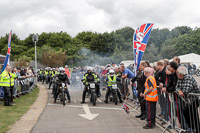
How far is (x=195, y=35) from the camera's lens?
63344 millimetres

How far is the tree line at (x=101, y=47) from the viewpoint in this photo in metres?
63.4

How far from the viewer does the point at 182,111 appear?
606 cm

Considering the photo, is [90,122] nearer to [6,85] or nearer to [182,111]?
[182,111]

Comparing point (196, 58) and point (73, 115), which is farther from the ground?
point (196, 58)

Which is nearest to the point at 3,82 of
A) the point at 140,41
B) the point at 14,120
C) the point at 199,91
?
the point at 14,120

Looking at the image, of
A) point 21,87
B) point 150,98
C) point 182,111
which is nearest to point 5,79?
point 21,87

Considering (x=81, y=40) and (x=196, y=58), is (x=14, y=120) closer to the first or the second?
(x=196, y=58)

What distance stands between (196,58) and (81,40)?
52.9m

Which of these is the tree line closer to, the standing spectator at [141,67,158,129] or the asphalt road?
the asphalt road

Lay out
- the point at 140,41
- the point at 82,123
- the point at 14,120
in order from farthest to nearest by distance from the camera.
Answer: the point at 140,41 → the point at 14,120 → the point at 82,123

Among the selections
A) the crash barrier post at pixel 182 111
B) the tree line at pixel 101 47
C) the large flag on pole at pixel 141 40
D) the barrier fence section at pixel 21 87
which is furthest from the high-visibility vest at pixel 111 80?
the tree line at pixel 101 47

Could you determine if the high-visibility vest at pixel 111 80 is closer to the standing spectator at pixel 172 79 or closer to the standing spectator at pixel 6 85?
the standing spectator at pixel 6 85

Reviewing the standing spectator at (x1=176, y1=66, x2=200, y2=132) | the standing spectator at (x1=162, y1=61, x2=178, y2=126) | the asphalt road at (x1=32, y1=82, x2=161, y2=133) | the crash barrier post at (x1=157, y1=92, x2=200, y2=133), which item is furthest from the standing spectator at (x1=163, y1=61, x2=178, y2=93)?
the asphalt road at (x1=32, y1=82, x2=161, y2=133)

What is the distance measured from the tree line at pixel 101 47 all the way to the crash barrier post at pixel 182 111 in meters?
52.2
